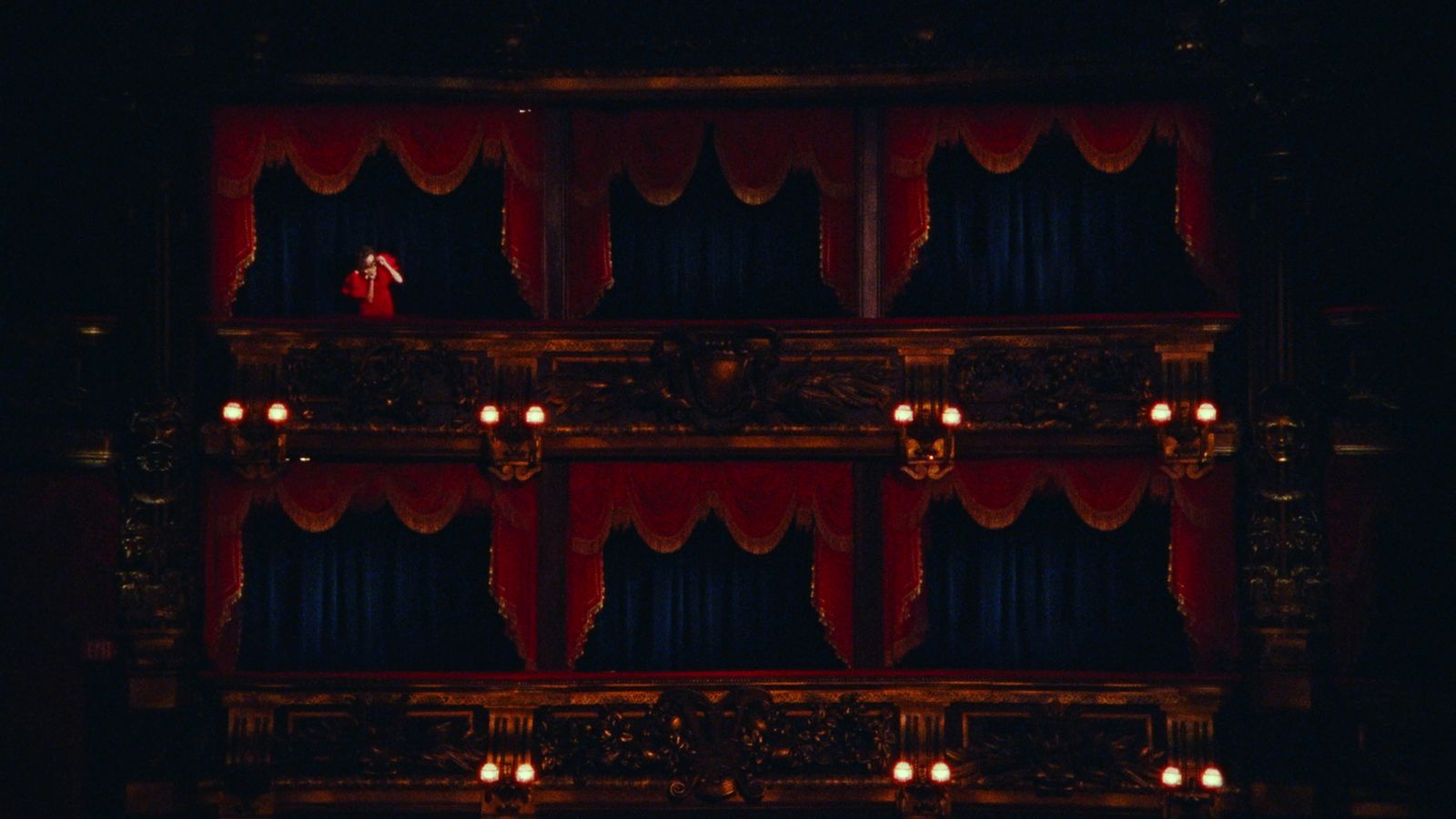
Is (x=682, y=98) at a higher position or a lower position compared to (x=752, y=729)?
higher

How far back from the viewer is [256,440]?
52.4ft

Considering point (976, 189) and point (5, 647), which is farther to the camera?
point (976, 189)

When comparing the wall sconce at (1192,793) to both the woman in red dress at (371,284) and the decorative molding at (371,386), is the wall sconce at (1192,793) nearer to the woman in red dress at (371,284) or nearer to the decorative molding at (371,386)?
the decorative molding at (371,386)

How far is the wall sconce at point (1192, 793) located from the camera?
1552 centimetres

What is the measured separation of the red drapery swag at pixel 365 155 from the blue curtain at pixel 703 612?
2.94 m

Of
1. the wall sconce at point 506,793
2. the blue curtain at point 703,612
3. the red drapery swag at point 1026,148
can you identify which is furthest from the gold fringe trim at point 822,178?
the wall sconce at point 506,793

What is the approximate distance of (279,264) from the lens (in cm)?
1705

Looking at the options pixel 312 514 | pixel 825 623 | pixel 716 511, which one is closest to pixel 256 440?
pixel 312 514

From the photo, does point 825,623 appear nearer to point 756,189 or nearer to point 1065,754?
point 1065,754

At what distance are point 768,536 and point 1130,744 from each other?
13.3 ft

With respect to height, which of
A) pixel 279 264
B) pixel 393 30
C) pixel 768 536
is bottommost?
pixel 768 536

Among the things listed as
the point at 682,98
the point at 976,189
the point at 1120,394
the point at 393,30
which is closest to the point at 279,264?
the point at 393,30

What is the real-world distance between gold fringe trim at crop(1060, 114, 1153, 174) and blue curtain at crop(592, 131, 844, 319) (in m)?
2.82

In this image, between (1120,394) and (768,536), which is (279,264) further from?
(1120,394)
